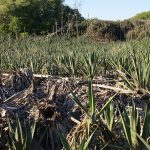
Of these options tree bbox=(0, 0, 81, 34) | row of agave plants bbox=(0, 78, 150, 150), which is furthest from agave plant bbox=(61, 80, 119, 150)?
tree bbox=(0, 0, 81, 34)

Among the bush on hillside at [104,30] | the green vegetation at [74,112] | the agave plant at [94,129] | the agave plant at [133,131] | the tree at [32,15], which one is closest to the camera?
the agave plant at [133,131]

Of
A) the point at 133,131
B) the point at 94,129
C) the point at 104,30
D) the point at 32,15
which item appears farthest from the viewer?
the point at 32,15

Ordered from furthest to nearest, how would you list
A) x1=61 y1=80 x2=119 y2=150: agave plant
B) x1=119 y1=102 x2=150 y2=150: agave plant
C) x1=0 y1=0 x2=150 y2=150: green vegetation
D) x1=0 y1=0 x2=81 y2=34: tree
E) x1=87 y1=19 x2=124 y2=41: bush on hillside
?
x1=0 y1=0 x2=81 y2=34: tree, x1=87 y1=19 x2=124 y2=41: bush on hillside, x1=61 y1=80 x2=119 y2=150: agave plant, x1=0 y1=0 x2=150 y2=150: green vegetation, x1=119 y1=102 x2=150 y2=150: agave plant

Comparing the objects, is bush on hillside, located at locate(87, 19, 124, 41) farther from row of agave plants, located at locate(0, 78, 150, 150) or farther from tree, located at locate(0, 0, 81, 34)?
row of agave plants, located at locate(0, 78, 150, 150)

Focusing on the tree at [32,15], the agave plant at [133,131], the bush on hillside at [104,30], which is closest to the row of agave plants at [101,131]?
the agave plant at [133,131]

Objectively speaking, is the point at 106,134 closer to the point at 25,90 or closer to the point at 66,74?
the point at 25,90

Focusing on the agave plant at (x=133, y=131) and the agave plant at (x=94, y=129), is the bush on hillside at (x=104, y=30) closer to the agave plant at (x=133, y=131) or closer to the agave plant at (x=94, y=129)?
the agave plant at (x=94, y=129)

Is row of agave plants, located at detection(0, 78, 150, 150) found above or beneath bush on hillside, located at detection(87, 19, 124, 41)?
above

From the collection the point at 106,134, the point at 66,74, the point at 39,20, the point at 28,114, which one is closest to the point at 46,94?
the point at 28,114

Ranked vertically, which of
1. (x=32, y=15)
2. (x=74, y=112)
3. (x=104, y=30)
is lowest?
(x=104, y=30)

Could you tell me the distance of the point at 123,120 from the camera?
12.1ft

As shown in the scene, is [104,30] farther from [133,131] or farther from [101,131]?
[133,131]

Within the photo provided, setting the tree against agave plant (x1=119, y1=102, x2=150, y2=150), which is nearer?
agave plant (x1=119, y1=102, x2=150, y2=150)

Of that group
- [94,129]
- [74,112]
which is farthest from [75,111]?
[94,129]
